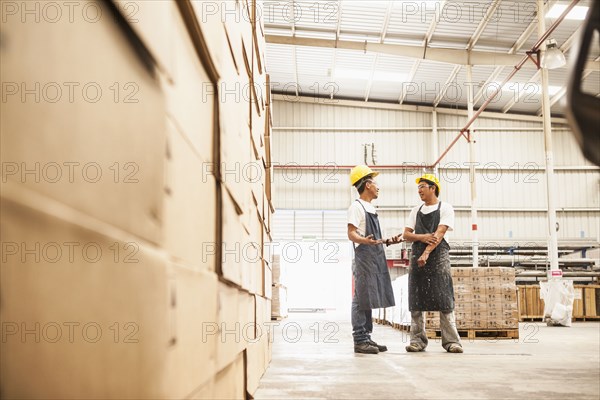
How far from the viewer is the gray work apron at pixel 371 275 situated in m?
5.17

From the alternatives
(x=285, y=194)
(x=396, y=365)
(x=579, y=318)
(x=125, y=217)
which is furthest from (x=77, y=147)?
(x=285, y=194)

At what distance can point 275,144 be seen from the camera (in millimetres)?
19344

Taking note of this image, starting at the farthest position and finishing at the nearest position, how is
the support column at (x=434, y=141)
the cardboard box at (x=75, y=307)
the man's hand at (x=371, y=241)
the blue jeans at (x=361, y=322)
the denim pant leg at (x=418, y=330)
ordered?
the support column at (x=434, y=141) → the denim pant leg at (x=418, y=330) → the blue jeans at (x=361, y=322) → the man's hand at (x=371, y=241) → the cardboard box at (x=75, y=307)

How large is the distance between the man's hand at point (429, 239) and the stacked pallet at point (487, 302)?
2493 mm

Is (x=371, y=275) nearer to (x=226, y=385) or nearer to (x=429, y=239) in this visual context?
(x=429, y=239)

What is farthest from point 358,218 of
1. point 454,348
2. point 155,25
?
point 155,25

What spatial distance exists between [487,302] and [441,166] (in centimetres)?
1196

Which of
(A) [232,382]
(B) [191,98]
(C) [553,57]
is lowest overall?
(A) [232,382]

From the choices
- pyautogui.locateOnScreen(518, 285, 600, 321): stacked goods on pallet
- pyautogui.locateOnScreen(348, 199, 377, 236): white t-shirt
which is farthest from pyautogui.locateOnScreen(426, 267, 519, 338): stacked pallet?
pyautogui.locateOnScreen(518, 285, 600, 321): stacked goods on pallet

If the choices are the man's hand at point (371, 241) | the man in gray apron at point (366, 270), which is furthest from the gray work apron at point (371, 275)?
Result: the man's hand at point (371, 241)

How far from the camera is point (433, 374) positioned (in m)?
3.86

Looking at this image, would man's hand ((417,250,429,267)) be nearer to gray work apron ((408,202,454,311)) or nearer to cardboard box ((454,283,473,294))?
gray work apron ((408,202,454,311))

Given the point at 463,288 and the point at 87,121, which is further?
the point at 463,288

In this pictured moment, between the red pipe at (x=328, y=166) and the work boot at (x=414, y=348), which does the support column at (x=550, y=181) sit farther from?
the red pipe at (x=328, y=166)
